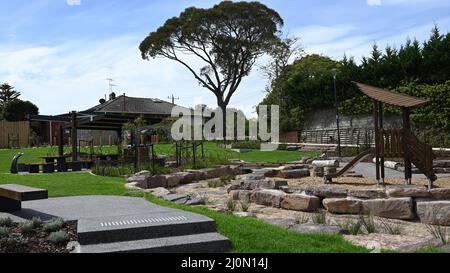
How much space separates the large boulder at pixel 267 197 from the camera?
9.34 meters

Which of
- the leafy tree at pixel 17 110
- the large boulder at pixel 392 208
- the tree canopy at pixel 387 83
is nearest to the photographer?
the large boulder at pixel 392 208

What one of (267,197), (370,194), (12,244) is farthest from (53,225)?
(370,194)

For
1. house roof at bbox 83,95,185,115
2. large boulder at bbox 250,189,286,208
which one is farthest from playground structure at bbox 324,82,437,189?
house roof at bbox 83,95,185,115

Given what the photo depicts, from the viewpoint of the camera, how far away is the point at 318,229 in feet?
20.5

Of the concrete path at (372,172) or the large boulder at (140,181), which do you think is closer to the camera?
the large boulder at (140,181)

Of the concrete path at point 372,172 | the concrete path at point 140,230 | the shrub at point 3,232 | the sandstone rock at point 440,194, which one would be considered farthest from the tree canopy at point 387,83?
the shrub at point 3,232

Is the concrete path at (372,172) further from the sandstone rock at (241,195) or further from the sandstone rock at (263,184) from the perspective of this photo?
the sandstone rock at (241,195)

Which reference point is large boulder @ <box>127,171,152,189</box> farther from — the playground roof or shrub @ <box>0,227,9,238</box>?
shrub @ <box>0,227,9,238</box>

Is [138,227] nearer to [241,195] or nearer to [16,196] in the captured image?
[16,196]

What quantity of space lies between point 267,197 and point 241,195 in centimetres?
87

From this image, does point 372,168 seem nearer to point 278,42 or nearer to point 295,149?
point 295,149

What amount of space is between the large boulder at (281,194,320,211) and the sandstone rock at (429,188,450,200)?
1947 mm

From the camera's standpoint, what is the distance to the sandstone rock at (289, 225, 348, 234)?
6.16m

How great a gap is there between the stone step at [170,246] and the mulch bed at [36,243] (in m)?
0.33
